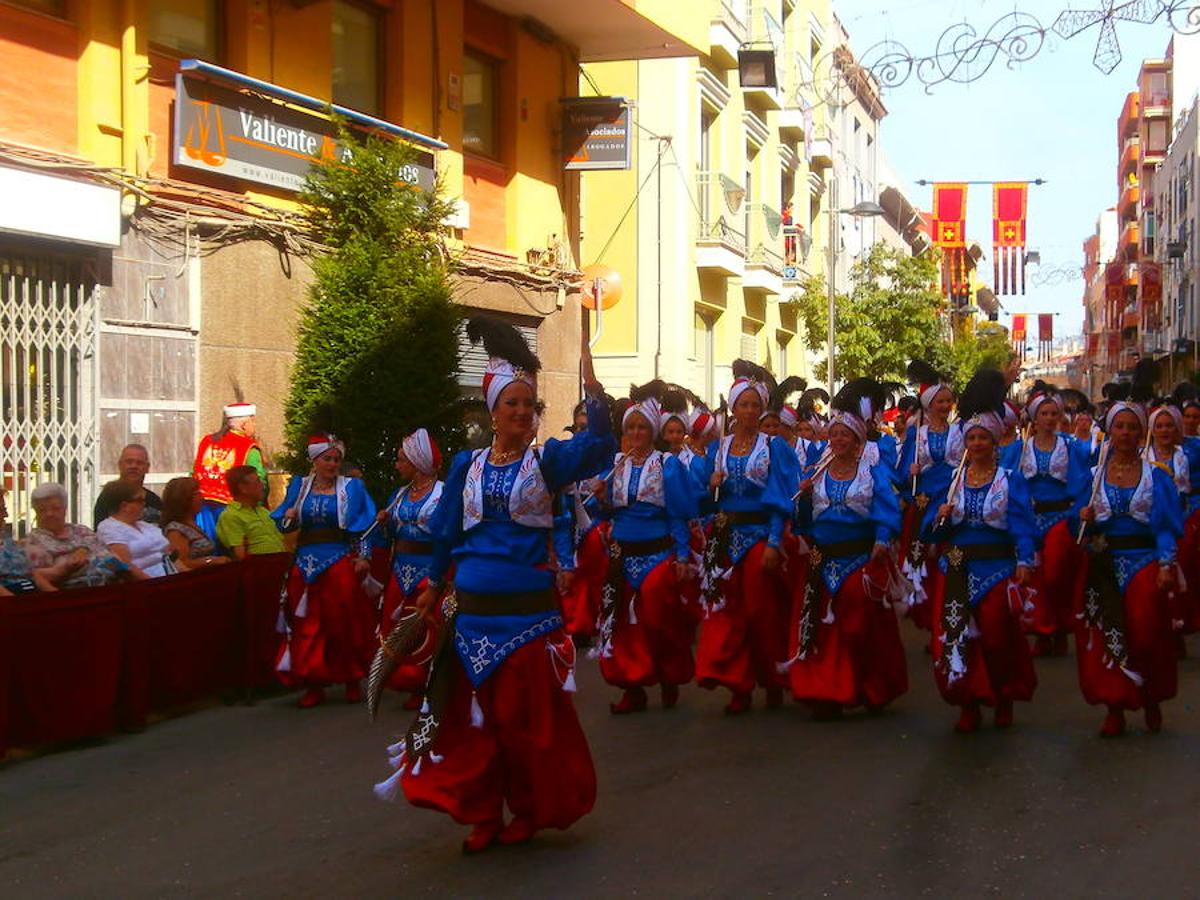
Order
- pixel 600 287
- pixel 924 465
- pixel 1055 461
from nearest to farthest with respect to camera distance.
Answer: pixel 1055 461, pixel 924 465, pixel 600 287

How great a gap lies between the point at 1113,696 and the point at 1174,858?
258cm

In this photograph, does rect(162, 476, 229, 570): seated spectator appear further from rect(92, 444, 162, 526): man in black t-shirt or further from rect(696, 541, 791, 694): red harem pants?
rect(696, 541, 791, 694): red harem pants

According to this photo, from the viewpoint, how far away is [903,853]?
639cm

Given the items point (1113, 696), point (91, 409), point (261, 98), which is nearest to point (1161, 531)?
point (1113, 696)

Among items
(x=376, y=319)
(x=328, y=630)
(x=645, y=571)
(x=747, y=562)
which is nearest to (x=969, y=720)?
(x=747, y=562)

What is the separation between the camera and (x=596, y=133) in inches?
819

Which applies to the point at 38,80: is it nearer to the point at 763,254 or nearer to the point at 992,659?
the point at 992,659

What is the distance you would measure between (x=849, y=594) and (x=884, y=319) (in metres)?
25.3

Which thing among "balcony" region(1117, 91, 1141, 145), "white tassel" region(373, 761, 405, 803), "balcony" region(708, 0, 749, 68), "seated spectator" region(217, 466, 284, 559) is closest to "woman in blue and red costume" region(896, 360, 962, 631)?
"seated spectator" region(217, 466, 284, 559)

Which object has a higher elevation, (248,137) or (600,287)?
(248,137)

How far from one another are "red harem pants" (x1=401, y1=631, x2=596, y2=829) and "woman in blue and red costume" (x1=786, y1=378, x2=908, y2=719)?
10.3ft

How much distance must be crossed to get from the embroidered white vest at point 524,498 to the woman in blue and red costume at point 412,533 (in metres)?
3.14

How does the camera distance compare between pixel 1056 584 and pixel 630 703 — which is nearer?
pixel 630 703

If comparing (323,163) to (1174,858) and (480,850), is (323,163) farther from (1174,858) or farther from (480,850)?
(1174,858)
